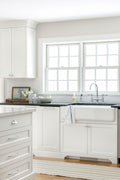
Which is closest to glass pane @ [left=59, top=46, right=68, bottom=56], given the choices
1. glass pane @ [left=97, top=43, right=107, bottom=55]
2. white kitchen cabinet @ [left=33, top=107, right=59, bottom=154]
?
glass pane @ [left=97, top=43, right=107, bottom=55]

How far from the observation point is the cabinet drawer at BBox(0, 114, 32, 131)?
133 inches

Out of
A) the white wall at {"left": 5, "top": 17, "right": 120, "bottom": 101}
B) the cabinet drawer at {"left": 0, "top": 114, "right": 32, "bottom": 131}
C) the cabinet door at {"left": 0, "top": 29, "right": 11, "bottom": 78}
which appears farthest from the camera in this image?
the cabinet door at {"left": 0, "top": 29, "right": 11, "bottom": 78}

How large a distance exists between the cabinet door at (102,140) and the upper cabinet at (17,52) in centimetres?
184

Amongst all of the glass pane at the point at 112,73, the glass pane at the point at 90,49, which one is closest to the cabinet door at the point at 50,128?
the glass pane at the point at 112,73

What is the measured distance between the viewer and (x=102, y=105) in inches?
228

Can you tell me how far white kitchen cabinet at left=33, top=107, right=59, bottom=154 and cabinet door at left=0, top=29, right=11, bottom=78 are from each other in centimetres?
124

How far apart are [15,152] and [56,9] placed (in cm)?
278

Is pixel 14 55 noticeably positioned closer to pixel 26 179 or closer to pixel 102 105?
pixel 102 105

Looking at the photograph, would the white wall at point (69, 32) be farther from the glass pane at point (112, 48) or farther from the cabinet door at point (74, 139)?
the cabinet door at point (74, 139)

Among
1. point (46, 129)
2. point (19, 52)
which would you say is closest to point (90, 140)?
point (46, 129)

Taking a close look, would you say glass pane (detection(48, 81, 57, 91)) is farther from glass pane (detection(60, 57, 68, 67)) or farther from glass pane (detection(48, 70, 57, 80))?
glass pane (detection(60, 57, 68, 67))

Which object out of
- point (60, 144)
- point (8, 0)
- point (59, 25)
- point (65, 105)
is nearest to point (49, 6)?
point (8, 0)

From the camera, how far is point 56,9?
17.5 feet

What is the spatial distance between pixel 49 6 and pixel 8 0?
722 millimetres
